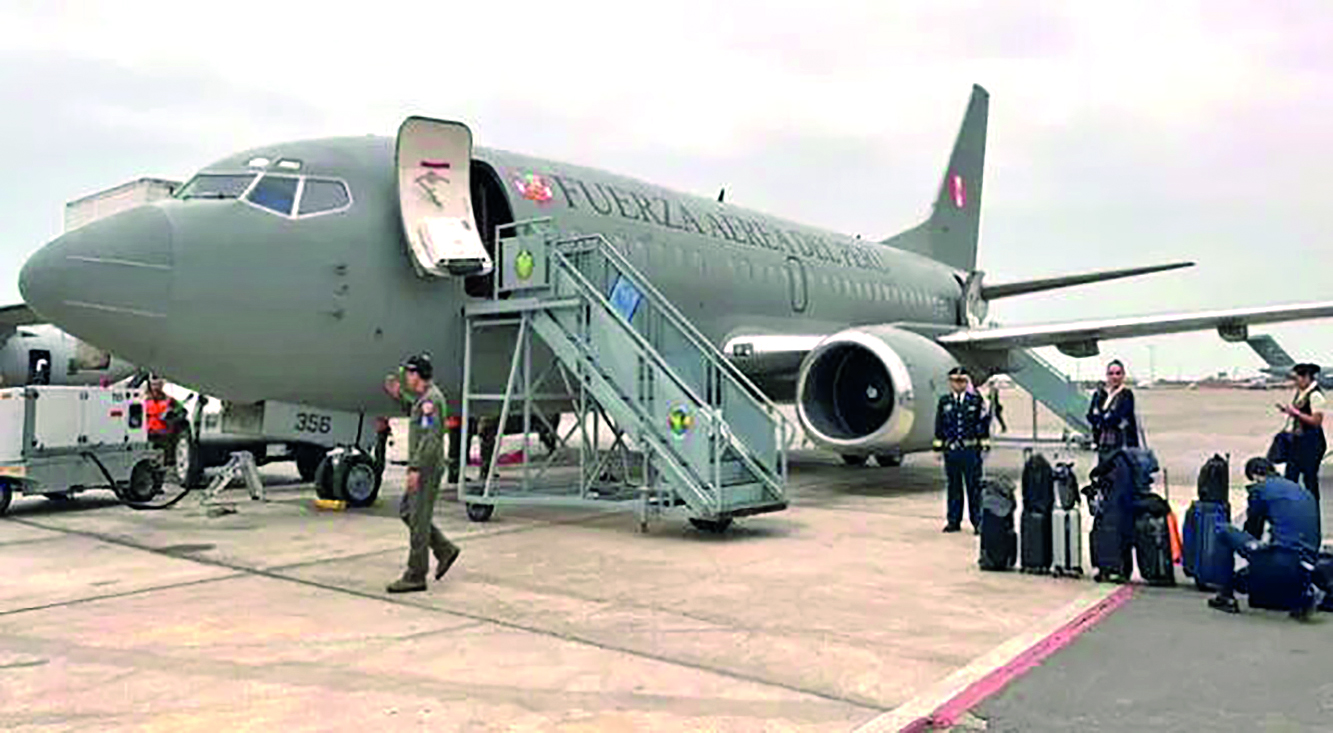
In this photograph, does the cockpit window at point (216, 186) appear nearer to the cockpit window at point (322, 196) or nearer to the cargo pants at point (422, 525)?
the cockpit window at point (322, 196)

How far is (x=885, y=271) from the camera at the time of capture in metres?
19.5

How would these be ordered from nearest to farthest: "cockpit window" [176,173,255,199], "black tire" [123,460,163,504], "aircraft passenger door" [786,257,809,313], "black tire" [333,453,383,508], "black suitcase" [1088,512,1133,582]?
1. "black suitcase" [1088,512,1133,582]
2. "cockpit window" [176,173,255,199]
3. "black tire" [333,453,383,508]
4. "black tire" [123,460,163,504]
5. "aircraft passenger door" [786,257,809,313]

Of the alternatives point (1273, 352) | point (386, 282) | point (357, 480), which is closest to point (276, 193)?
point (386, 282)

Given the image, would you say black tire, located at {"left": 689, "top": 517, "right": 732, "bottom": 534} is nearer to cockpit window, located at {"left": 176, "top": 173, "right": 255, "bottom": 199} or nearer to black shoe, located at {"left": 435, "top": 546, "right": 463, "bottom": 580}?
black shoe, located at {"left": 435, "top": 546, "right": 463, "bottom": 580}

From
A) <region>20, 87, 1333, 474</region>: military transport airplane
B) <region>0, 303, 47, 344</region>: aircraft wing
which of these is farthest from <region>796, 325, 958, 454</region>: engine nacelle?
<region>0, 303, 47, 344</region>: aircraft wing

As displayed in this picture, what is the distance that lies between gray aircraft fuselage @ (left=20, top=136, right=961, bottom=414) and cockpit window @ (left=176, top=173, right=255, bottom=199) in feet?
0.43

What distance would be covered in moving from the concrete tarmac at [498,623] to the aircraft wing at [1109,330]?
554 centimetres

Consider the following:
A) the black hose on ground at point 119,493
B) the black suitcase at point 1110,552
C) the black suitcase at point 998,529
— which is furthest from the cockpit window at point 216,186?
the black suitcase at point 1110,552

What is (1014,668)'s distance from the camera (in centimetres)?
468

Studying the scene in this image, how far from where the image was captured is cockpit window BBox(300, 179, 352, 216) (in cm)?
948

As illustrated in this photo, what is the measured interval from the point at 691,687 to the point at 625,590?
215 cm

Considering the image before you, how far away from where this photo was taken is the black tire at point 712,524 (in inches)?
342

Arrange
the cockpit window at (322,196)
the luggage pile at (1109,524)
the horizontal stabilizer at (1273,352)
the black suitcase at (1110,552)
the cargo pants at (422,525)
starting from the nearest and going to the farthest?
1. the cargo pants at (422,525)
2. the luggage pile at (1109,524)
3. the black suitcase at (1110,552)
4. the cockpit window at (322,196)
5. the horizontal stabilizer at (1273,352)

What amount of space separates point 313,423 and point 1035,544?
21.6 feet
